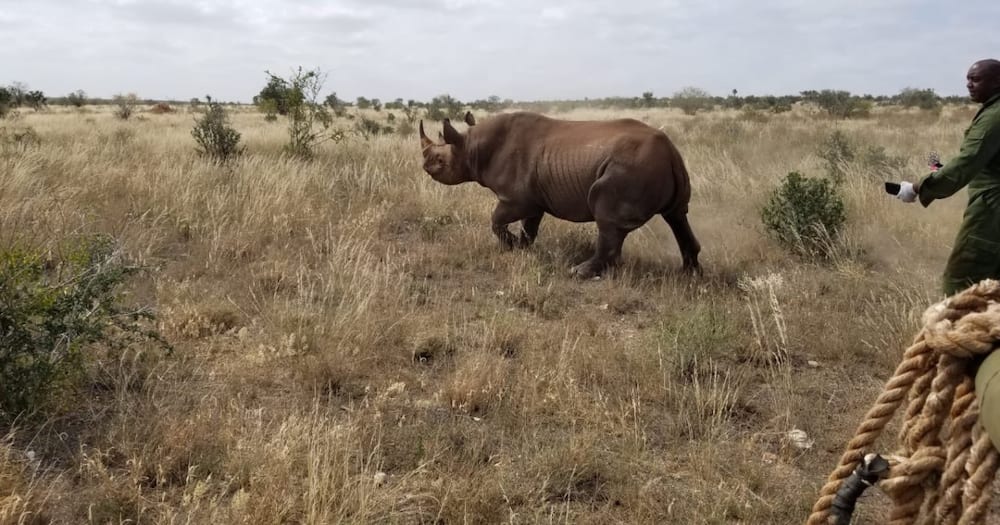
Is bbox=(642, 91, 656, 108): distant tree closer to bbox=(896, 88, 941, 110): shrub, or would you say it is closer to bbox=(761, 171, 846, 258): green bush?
bbox=(896, 88, 941, 110): shrub

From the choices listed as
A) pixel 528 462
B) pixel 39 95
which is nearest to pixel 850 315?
pixel 528 462

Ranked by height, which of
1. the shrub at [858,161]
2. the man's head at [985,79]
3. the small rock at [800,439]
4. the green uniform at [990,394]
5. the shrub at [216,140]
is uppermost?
the man's head at [985,79]

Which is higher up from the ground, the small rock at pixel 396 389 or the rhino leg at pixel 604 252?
the rhino leg at pixel 604 252

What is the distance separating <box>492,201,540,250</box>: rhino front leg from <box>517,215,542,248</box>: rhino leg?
0.08 meters

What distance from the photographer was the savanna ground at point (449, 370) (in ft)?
9.78

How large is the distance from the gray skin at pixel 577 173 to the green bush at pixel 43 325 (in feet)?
14.1

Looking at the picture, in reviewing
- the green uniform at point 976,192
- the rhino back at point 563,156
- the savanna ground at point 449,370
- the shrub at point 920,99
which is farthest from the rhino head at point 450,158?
the shrub at point 920,99

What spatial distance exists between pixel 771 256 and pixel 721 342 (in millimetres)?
3187

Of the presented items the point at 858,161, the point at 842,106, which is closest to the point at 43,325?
the point at 858,161

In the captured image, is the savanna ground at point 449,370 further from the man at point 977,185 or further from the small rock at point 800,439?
the man at point 977,185

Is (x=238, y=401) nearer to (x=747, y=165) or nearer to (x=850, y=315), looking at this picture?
(x=850, y=315)

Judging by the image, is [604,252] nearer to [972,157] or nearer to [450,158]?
[450,158]

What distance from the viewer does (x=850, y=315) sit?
558 cm

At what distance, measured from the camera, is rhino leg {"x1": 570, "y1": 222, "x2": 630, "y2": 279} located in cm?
680
